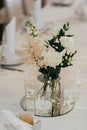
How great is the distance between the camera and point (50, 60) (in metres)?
1.06

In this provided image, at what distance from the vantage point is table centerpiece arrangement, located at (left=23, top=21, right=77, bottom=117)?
42.9 inches

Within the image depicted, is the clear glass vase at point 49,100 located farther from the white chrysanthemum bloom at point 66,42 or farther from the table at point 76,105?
the white chrysanthemum bloom at point 66,42

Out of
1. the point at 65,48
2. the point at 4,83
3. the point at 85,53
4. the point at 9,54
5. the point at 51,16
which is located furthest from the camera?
the point at 51,16

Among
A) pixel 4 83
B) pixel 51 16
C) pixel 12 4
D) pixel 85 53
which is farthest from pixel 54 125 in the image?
pixel 12 4

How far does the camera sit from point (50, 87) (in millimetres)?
1175

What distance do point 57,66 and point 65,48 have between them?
0.07m

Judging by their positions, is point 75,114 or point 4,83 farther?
point 4,83

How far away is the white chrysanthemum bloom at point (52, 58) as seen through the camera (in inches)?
41.5

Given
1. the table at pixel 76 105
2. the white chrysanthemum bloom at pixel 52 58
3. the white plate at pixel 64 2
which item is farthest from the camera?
the white plate at pixel 64 2

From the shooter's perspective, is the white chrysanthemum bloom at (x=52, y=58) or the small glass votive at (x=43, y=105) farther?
the small glass votive at (x=43, y=105)

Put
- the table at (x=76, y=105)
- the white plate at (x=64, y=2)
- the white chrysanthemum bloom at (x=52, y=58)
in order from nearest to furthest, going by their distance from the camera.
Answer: the white chrysanthemum bloom at (x=52, y=58) → the table at (x=76, y=105) → the white plate at (x=64, y=2)

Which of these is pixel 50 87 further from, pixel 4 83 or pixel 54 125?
pixel 4 83

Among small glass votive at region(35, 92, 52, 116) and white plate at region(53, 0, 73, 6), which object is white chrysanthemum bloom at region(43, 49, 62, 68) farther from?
white plate at region(53, 0, 73, 6)

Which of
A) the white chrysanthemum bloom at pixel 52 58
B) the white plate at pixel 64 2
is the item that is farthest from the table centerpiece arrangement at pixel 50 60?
the white plate at pixel 64 2
